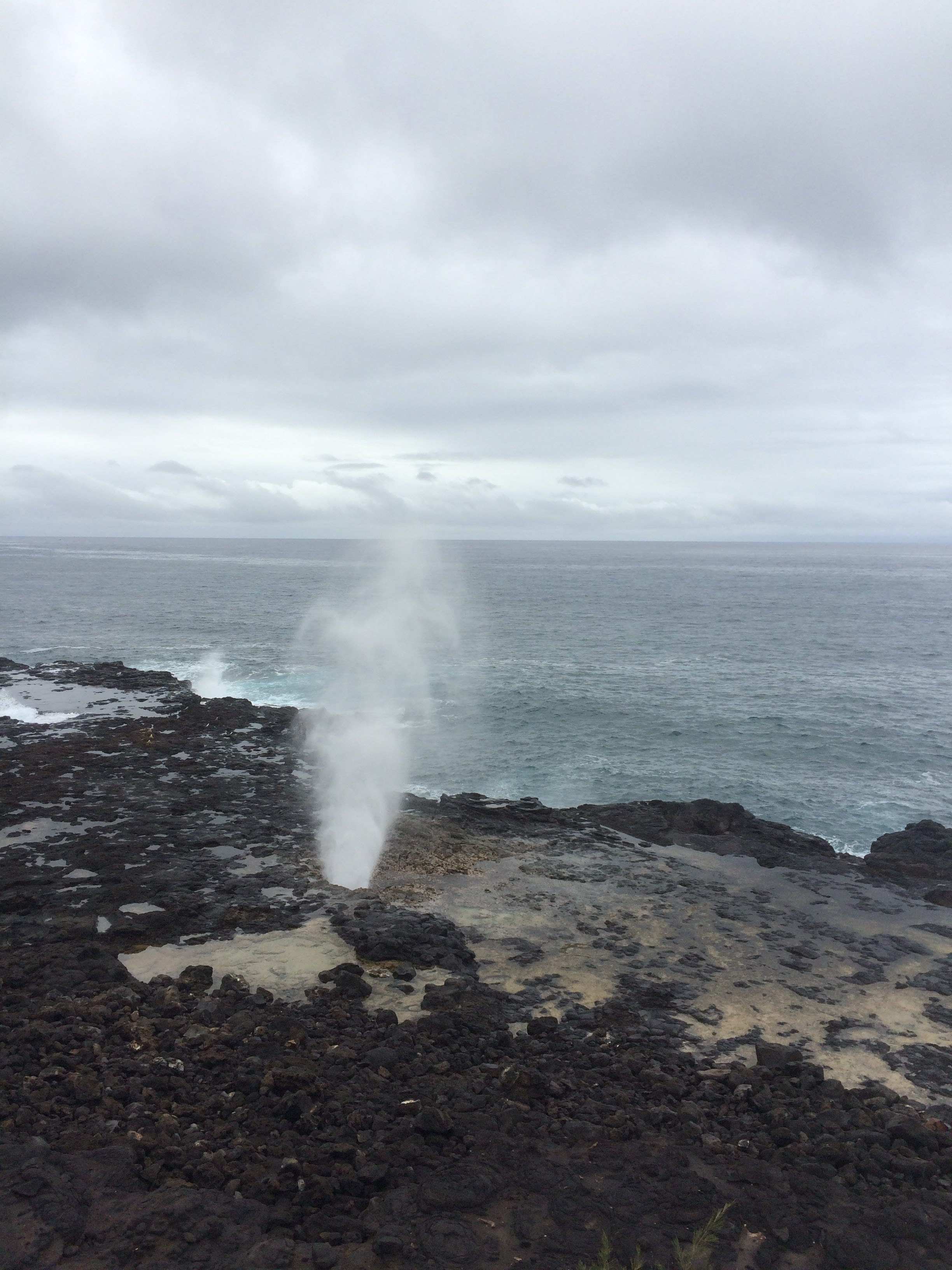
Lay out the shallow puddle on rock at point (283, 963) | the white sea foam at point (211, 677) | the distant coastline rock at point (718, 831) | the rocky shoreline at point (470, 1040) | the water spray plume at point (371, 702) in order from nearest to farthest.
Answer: the rocky shoreline at point (470, 1040)
the shallow puddle on rock at point (283, 963)
the distant coastline rock at point (718, 831)
the water spray plume at point (371, 702)
the white sea foam at point (211, 677)

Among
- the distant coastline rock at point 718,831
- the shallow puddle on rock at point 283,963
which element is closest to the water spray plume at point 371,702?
the shallow puddle on rock at point 283,963

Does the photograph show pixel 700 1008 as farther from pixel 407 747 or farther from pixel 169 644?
pixel 169 644

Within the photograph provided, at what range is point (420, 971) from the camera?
20688mm

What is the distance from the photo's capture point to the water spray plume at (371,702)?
3041 centimetres

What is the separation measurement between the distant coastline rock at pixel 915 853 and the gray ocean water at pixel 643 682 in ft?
7.65

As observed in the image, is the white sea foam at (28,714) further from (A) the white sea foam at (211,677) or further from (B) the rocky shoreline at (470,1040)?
(B) the rocky shoreline at (470,1040)

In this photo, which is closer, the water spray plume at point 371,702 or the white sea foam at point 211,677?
the water spray plume at point 371,702

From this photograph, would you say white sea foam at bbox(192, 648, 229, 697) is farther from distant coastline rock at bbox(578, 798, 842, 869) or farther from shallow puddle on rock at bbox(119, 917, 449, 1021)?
shallow puddle on rock at bbox(119, 917, 449, 1021)

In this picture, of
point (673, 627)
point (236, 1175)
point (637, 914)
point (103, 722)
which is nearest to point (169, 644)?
point (103, 722)

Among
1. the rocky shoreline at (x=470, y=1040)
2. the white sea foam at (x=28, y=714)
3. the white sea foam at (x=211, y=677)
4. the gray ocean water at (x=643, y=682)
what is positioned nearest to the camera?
the rocky shoreline at (x=470, y=1040)

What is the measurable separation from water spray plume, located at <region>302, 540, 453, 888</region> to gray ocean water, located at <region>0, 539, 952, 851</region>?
217cm

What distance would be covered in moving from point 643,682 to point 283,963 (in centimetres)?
4415

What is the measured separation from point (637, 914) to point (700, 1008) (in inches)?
200

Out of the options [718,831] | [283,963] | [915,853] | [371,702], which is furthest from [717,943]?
→ [371,702]
